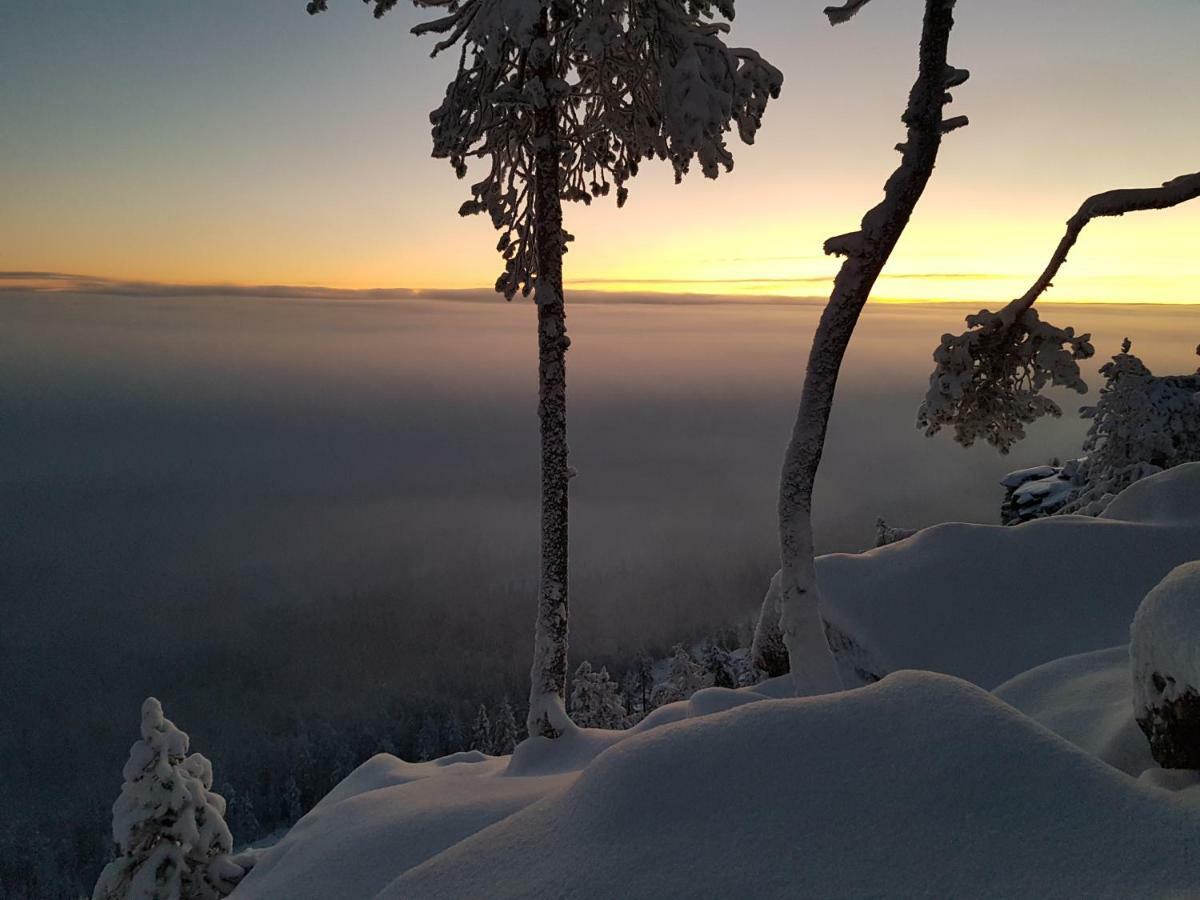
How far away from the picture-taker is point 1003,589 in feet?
36.7

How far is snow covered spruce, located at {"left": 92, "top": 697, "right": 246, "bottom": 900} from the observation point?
1066cm

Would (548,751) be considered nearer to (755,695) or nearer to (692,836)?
(755,695)

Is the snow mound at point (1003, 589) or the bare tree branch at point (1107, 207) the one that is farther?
the snow mound at point (1003, 589)

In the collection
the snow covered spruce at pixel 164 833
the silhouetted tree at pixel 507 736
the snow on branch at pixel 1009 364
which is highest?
the snow on branch at pixel 1009 364

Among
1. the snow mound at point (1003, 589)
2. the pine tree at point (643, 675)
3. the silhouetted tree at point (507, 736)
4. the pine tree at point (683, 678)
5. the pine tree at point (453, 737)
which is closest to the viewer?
the snow mound at point (1003, 589)

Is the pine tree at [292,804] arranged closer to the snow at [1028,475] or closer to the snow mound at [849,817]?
the snow at [1028,475]

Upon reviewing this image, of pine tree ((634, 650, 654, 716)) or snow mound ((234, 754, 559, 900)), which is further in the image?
pine tree ((634, 650, 654, 716))

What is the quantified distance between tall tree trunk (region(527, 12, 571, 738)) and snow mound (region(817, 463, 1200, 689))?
497cm

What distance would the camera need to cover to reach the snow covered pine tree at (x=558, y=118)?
888 centimetres

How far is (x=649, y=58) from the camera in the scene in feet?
32.5

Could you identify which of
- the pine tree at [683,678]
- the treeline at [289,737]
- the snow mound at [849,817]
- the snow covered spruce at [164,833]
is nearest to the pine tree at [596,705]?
the pine tree at [683,678]

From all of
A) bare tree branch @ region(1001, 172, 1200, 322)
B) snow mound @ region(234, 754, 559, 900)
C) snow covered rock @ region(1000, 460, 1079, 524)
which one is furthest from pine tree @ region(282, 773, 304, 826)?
bare tree branch @ region(1001, 172, 1200, 322)

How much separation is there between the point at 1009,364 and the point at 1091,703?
5.22 metres

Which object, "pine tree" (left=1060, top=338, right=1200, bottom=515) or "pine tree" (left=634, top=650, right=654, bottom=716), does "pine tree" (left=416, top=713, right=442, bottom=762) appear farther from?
"pine tree" (left=1060, top=338, right=1200, bottom=515)
